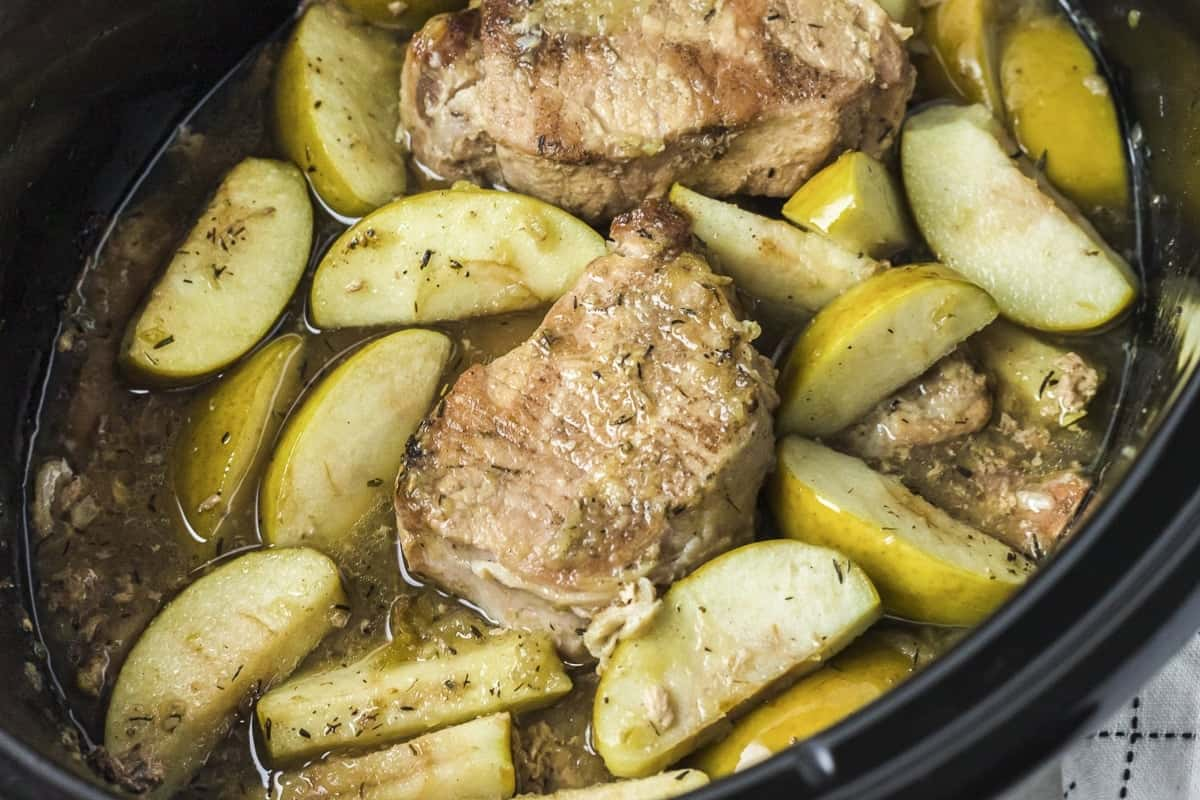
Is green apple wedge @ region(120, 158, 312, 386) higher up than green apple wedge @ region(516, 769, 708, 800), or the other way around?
green apple wedge @ region(120, 158, 312, 386)

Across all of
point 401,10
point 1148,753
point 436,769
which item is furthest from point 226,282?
point 1148,753

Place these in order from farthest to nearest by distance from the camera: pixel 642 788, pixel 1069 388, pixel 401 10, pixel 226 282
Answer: pixel 401 10 → pixel 226 282 → pixel 1069 388 → pixel 642 788

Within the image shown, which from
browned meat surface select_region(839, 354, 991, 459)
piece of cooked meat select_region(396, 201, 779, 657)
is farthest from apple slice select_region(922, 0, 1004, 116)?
piece of cooked meat select_region(396, 201, 779, 657)

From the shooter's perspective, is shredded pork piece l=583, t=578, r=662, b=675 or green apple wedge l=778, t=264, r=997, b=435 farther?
green apple wedge l=778, t=264, r=997, b=435

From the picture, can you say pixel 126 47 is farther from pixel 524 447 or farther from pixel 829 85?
pixel 829 85

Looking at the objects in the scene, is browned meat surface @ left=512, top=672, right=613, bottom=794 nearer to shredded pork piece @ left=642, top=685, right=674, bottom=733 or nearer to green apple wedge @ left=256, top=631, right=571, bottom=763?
green apple wedge @ left=256, top=631, right=571, bottom=763

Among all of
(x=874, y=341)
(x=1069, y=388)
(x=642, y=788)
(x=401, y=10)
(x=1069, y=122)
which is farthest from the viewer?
(x=401, y=10)

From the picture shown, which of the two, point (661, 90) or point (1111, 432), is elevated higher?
point (661, 90)

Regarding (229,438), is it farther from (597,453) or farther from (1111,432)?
(1111,432)

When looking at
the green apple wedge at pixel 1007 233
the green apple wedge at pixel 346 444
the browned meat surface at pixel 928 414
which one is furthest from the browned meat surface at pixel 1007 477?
the green apple wedge at pixel 346 444
